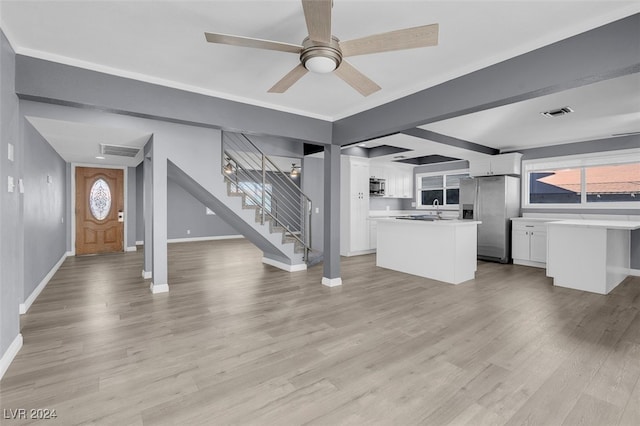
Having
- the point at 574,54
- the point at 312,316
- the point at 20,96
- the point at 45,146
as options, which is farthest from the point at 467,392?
the point at 45,146

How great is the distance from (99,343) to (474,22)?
13.8 ft

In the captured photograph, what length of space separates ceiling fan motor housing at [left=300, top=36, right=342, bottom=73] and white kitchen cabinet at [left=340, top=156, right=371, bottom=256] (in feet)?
17.0

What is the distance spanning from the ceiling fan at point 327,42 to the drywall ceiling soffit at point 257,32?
294 mm

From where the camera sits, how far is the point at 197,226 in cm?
1050

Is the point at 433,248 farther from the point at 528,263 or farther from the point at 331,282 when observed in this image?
the point at 528,263

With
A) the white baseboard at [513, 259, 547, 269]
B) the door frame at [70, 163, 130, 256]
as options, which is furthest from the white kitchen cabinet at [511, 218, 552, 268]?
the door frame at [70, 163, 130, 256]

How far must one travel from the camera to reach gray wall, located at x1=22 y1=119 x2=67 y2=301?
3961 mm

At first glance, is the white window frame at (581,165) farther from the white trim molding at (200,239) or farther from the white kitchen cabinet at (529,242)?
the white trim molding at (200,239)

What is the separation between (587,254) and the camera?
14.8 ft

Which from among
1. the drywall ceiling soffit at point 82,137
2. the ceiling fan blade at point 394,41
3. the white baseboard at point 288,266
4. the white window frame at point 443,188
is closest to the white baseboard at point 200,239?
the drywall ceiling soffit at point 82,137

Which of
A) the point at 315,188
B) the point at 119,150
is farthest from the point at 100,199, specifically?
the point at 315,188

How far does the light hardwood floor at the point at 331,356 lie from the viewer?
1.93m

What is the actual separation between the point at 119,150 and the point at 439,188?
309 inches

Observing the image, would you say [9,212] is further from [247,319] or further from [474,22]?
[474,22]
